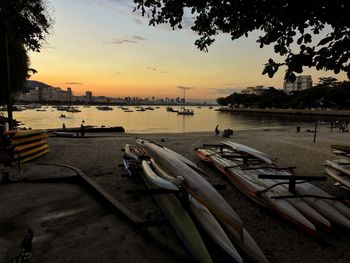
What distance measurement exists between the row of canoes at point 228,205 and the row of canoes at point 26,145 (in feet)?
19.6

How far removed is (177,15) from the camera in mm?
6875

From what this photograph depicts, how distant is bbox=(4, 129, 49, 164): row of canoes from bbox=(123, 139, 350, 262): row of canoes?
5.97 m

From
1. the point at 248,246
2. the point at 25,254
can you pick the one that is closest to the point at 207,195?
the point at 248,246

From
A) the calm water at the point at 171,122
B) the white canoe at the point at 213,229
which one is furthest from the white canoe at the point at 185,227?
the calm water at the point at 171,122

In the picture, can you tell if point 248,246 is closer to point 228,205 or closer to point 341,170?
point 228,205

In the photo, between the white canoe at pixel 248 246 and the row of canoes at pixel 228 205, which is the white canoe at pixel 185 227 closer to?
the row of canoes at pixel 228 205

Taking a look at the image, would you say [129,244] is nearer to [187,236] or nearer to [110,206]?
[187,236]

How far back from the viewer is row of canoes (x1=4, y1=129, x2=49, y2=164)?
12466 mm

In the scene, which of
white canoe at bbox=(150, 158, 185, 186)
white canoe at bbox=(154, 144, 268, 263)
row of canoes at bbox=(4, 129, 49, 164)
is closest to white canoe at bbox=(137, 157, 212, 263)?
white canoe at bbox=(150, 158, 185, 186)

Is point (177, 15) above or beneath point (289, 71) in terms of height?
above

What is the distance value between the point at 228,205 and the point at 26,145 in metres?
10.7

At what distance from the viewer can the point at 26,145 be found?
13336mm

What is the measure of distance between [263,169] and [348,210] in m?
3.06

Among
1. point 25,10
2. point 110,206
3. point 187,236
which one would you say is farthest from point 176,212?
point 25,10
